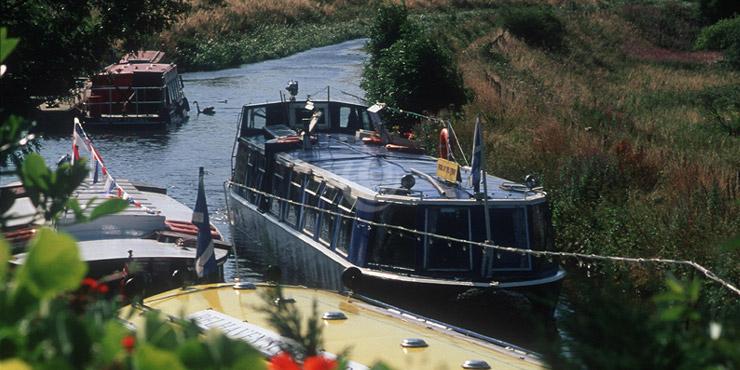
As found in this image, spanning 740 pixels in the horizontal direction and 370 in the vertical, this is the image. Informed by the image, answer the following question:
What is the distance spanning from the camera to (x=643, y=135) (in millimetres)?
23391

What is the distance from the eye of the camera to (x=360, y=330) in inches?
405

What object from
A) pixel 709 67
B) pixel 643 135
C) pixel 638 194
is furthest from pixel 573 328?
pixel 709 67

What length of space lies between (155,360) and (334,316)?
846 centimetres

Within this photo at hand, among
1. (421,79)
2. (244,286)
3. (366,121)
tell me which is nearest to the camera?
(244,286)

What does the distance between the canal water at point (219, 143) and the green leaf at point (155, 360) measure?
1101cm

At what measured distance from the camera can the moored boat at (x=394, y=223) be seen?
48.6 ft

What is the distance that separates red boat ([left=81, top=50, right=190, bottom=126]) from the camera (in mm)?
34625

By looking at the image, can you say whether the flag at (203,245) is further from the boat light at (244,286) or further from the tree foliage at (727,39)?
the tree foliage at (727,39)

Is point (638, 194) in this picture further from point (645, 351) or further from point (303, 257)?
point (645, 351)

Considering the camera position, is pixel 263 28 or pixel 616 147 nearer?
pixel 616 147

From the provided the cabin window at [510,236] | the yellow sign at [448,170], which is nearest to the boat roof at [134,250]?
the yellow sign at [448,170]

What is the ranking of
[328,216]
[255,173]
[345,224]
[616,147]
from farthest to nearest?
[255,173] < [616,147] < [328,216] < [345,224]

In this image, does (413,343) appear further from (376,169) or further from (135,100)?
(135,100)

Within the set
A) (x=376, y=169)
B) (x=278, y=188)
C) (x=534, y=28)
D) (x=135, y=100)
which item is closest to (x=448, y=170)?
(x=376, y=169)
